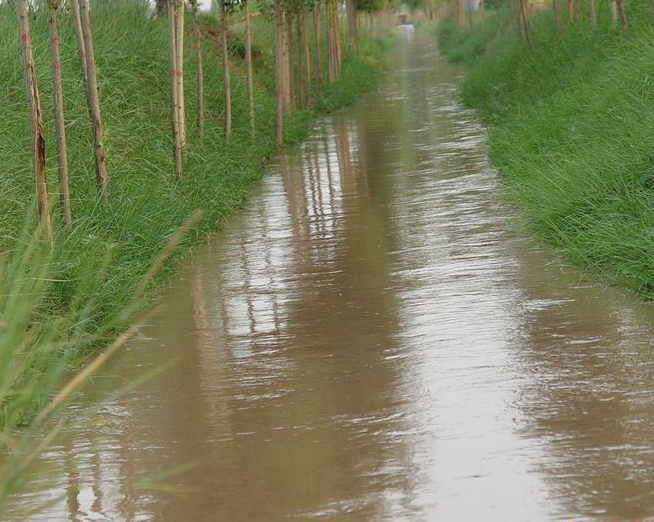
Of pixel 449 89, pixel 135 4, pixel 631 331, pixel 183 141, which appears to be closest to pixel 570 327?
pixel 631 331

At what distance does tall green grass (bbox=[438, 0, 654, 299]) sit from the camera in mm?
8781

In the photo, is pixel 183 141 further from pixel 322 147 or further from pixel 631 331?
pixel 631 331

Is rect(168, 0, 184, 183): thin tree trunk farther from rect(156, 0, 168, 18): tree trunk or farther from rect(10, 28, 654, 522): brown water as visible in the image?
rect(156, 0, 168, 18): tree trunk

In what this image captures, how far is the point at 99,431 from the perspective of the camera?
5957 millimetres

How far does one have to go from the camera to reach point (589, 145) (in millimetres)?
11930

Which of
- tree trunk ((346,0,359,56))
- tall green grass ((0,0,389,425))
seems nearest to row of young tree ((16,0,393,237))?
tall green grass ((0,0,389,425))

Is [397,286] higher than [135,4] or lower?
lower

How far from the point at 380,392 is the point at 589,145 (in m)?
6.43

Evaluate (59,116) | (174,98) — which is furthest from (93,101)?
(174,98)

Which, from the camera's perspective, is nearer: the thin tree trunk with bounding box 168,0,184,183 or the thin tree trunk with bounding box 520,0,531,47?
the thin tree trunk with bounding box 168,0,184,183

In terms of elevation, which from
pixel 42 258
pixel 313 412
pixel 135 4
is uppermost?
pixel 135 4

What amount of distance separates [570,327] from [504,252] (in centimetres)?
252

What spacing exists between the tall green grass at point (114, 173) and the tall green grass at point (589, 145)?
3.37 meters

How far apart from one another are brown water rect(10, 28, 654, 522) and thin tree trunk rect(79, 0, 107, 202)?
110cm
